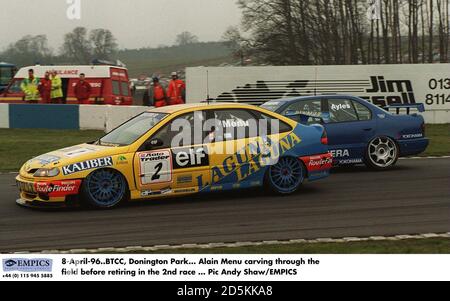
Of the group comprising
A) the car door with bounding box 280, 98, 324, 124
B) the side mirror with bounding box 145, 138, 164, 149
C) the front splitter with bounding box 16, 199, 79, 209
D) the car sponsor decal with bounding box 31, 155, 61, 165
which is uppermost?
the car door with bounding box 280, 98, 324, 124

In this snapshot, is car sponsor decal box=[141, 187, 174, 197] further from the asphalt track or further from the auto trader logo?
the auto trader logo

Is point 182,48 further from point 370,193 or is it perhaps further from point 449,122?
point 370,193

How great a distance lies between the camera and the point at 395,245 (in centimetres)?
656

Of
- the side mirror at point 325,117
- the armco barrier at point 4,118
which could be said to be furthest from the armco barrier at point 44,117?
the side mirror at point 325,117

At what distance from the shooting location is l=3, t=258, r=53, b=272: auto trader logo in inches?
195

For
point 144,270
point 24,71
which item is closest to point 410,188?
point 144,270

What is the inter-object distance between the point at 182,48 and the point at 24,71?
1060 cm

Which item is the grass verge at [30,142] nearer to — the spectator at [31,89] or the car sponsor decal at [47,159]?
the spectator at [31,89]

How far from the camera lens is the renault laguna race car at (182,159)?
8.55 m

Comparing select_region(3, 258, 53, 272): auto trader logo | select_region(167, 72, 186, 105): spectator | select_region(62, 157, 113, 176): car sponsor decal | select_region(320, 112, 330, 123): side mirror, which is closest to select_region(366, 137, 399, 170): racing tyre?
select_region(320, 112, 330, 123): side mirror

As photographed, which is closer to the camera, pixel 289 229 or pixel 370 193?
pixel 289 229

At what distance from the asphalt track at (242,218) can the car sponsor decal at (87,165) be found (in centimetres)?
52

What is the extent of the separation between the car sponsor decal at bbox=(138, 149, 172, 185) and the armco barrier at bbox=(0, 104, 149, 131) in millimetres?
11617
